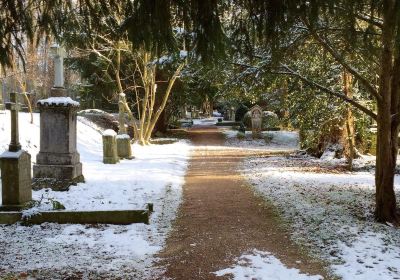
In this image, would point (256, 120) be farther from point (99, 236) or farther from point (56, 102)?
point (99, 236)

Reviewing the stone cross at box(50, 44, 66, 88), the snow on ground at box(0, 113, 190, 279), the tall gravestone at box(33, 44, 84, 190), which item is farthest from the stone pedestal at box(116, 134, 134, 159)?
the tall gravestone at box(33, 44, 84, 190)

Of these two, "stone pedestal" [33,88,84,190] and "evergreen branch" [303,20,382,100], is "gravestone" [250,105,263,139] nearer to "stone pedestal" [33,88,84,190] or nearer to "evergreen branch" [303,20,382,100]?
"stone pedestal" [33,88,84,190]

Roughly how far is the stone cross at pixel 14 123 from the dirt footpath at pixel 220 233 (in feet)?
10.6

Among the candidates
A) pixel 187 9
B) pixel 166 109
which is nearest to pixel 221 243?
pixel 187 9

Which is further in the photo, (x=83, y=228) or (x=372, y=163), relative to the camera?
(x=372, y=163)

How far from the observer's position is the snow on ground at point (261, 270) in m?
5.27

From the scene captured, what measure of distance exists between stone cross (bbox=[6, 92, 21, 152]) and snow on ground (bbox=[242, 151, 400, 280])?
5.07 meters

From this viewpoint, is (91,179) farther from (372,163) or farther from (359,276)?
(372,163)

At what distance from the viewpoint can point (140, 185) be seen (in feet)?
36.3

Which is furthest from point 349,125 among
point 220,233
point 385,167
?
point 220,233

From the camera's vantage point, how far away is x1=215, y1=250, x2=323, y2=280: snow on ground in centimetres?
527

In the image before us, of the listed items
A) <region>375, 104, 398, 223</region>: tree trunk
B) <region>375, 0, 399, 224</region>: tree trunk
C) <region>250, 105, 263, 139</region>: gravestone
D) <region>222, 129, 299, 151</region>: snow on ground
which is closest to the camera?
<region>375, 0, 399, 224</region>: tree trunk

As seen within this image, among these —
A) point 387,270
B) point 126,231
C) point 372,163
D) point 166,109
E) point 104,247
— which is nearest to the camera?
point 387,270

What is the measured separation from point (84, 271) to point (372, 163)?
13.6 metres
